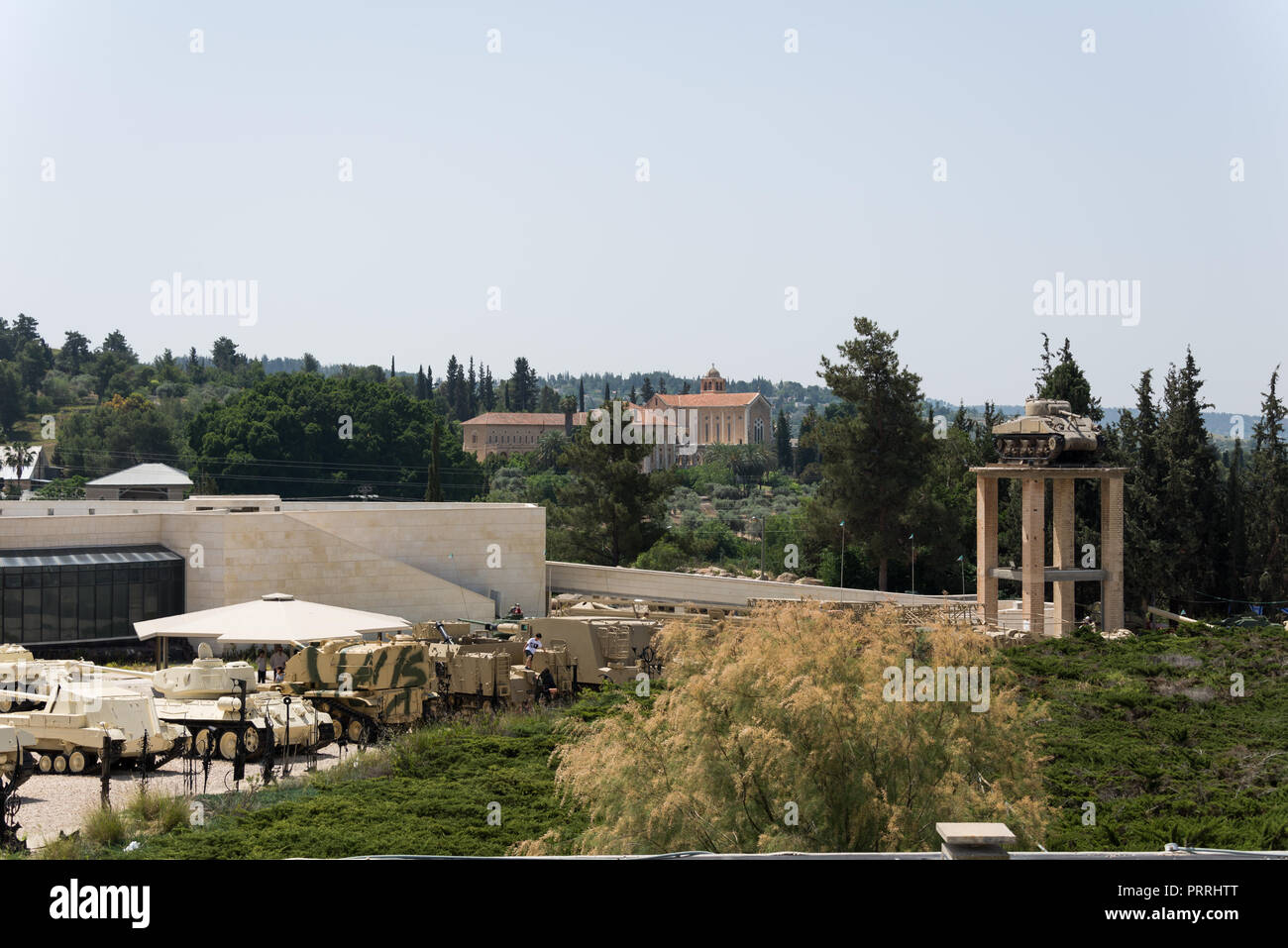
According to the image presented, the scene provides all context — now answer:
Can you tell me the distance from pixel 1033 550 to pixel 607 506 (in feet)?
87.7

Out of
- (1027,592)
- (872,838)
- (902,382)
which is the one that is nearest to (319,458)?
(902,382)

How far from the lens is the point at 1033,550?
36625 millimetres

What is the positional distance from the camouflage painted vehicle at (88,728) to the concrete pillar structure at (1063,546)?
82.8 feet

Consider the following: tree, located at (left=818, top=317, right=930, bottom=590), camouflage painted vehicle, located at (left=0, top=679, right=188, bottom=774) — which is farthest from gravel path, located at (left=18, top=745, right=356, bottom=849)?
tree, located at (left=818, top=317, right=930, bottom=590)

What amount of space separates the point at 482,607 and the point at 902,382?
2166 cm

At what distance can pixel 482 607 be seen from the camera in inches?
1662

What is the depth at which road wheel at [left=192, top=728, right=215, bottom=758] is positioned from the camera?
2322cm

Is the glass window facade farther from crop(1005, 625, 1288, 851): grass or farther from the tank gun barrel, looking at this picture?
crop(1005, 625, 1288, 851): grass

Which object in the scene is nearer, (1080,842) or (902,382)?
(1080,842)

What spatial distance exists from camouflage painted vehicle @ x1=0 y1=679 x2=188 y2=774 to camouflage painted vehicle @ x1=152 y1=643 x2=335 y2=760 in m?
0.82

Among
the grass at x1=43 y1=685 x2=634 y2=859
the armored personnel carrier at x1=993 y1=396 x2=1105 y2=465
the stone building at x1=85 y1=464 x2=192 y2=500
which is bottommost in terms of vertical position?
the grass at x1=43 y1=685 x2=634 y2=859

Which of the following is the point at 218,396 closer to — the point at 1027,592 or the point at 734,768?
the point at 1027,592

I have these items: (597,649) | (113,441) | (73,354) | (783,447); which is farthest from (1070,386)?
(73,354)

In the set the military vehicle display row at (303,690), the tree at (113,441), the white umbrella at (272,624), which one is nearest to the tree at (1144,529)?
the military vehicle display row at (303,690)
